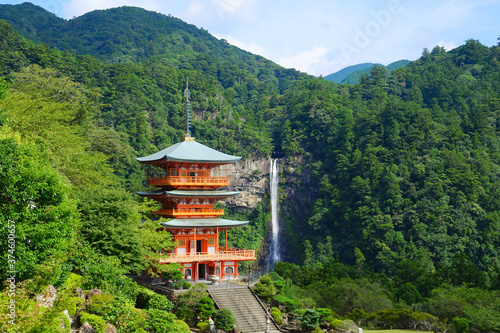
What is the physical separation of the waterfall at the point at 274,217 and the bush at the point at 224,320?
38.4 m

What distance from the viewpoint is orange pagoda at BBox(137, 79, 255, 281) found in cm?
2628

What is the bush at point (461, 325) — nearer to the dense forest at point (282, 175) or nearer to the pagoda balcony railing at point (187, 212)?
the dense forest at point (282, 175)

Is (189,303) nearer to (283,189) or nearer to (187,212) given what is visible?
(187,212)

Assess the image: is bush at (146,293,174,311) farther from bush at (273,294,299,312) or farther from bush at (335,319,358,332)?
bush at (335,319,358,332)

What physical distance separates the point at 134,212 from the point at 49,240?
8.53m

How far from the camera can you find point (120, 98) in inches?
2392

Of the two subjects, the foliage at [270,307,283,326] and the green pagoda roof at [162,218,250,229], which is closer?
the foliage at [270,307,283,326]

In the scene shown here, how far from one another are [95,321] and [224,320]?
25.1 feet

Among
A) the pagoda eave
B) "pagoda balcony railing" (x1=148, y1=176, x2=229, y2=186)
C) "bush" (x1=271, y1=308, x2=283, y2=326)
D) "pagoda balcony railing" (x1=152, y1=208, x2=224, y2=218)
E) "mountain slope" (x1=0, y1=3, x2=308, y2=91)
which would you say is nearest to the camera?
"bush" (x1=271, y1=308, x2=283, y2=326)

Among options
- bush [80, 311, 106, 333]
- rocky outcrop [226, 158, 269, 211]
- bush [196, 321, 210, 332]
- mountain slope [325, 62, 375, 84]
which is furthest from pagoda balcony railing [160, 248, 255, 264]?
mountain slope [325, 62, 375, 84]

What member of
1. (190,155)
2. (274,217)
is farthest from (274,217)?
(190,155)

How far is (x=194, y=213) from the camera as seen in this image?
89.7ft

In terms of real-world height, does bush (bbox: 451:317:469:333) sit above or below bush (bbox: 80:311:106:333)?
below

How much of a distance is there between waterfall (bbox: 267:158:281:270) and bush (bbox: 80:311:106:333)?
149 feet
